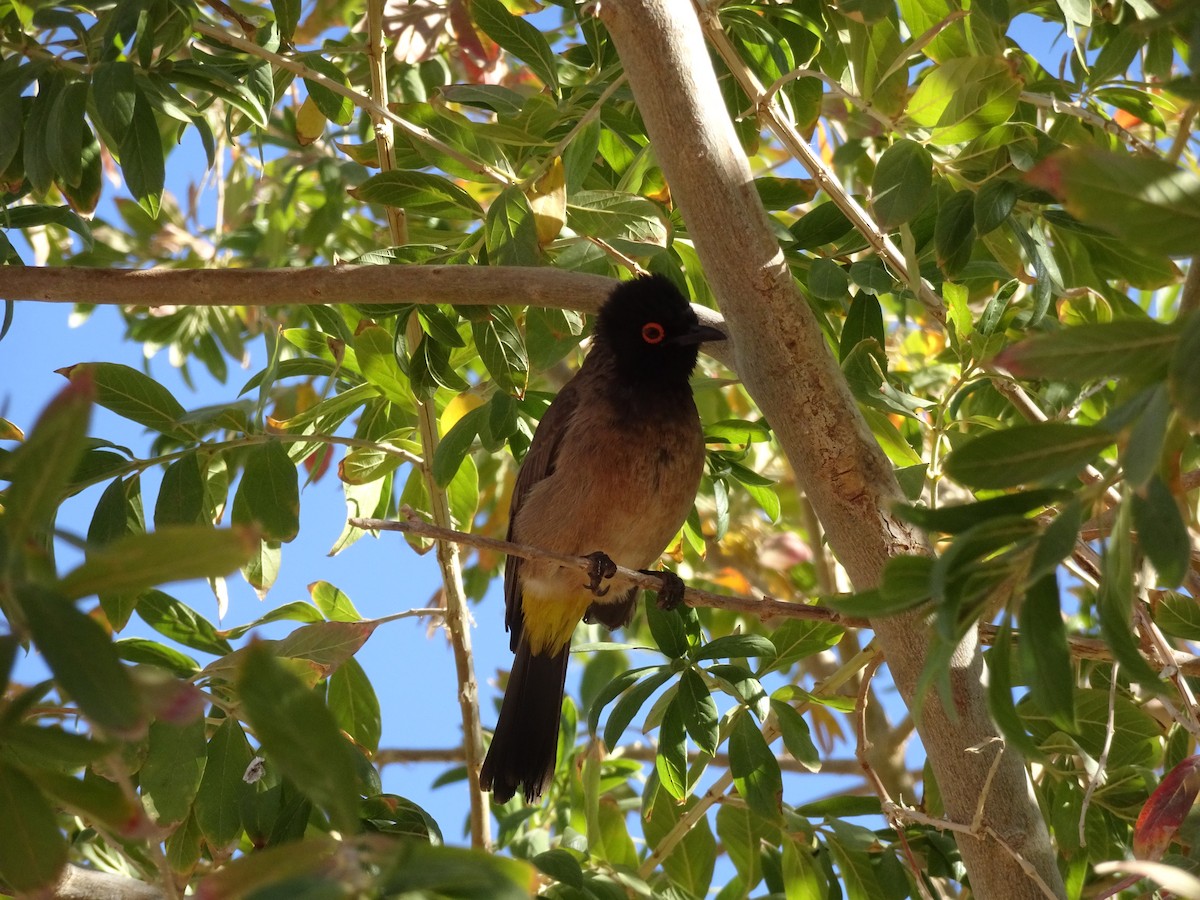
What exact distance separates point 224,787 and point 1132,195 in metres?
2.87

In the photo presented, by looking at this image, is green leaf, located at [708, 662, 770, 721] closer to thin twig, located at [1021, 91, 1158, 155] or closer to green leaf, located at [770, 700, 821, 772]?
green leaf, located at [770, 700, 821, 772]

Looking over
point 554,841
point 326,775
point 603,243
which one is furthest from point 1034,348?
point 554,841

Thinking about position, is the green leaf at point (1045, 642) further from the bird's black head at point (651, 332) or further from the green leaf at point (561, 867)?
the bird's black head at point (651, 332)

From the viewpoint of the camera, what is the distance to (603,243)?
4.21 metres

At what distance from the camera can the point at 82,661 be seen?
1616 millimetres

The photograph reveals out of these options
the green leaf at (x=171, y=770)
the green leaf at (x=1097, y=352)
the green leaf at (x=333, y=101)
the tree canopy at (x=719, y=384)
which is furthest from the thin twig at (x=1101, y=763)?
the green leaf at (x=333, y=101)

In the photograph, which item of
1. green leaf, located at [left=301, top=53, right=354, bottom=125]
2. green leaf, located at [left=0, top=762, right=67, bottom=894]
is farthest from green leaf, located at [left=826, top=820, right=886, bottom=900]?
green leaf, located at [left=301, top=53, right=354, bottom=125]

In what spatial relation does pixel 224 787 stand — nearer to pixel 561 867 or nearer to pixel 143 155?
pixel 561 867

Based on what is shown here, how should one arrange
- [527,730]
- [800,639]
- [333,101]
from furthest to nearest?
1. [527,730]
2. [333,101]
3. [800,639]

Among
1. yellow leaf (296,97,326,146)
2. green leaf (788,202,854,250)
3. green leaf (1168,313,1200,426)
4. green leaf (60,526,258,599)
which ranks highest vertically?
yellow leaf (296,97,326,146)

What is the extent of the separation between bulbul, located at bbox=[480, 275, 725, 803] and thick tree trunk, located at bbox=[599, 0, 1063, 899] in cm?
155

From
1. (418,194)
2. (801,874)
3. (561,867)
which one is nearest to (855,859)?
(801,874)

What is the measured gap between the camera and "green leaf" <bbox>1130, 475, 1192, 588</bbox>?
1.79 metres

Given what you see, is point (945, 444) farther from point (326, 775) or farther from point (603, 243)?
point (326, 775)
